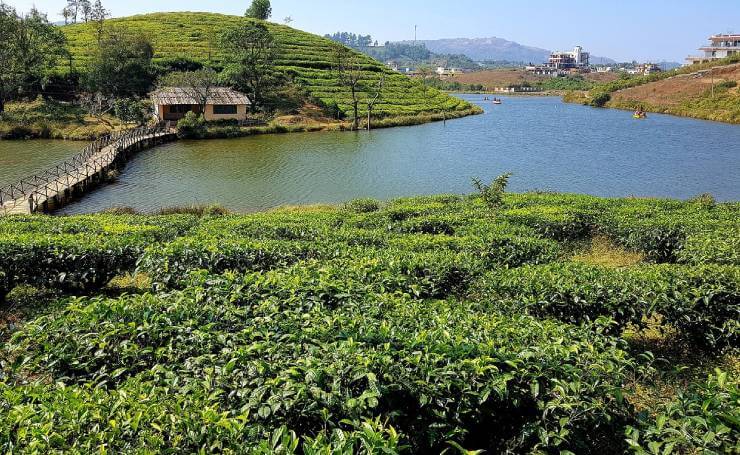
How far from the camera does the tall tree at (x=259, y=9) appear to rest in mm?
125750

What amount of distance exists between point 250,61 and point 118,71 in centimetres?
1550

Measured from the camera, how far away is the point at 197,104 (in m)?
Result: 59.9

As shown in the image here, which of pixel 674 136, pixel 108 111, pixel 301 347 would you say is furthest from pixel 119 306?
pixel 674 136

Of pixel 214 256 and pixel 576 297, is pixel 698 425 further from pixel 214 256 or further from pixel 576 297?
pixel 214 256

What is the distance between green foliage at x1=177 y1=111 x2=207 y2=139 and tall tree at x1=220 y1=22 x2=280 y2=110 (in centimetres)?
1238

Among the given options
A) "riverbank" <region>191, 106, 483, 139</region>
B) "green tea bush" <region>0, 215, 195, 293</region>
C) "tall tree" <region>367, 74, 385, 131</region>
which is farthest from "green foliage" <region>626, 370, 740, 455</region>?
"tall tree" <region>367, 74, 385, 131</region>

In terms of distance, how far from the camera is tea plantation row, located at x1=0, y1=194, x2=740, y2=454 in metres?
5.62

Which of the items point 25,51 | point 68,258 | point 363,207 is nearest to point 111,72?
point 25,51

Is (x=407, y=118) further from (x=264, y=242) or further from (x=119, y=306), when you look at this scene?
(x=119, y=306)

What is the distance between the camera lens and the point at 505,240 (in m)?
14.3

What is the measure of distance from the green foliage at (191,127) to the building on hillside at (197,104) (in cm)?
405

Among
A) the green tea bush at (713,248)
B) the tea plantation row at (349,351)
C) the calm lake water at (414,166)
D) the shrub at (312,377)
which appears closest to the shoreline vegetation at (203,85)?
the calm lake water at (414,166)

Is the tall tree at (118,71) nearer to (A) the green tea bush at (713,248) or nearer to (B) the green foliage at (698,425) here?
(A) the green tea bush at (713,248)

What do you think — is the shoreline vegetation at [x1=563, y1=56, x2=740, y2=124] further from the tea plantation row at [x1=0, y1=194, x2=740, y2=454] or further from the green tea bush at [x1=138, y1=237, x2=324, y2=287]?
the green tea bush at [x1=138, y1=237, x2=324, y2=287]
